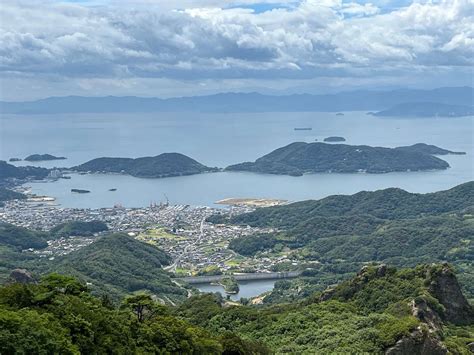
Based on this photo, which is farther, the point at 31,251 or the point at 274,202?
the point at 274,202

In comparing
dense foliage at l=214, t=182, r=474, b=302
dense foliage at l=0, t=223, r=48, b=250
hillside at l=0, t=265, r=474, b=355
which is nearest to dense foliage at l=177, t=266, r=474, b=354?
hillside at l=0, t=265, r=474, b=355

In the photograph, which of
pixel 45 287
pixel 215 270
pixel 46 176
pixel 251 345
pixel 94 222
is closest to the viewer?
pixel 45 287

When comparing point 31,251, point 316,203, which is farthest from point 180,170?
point 31,251

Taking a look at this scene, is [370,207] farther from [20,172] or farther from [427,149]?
[427,149]

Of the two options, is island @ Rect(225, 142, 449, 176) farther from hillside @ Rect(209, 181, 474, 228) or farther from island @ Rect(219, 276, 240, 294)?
island @ Rect(219, 276, 240, 294)

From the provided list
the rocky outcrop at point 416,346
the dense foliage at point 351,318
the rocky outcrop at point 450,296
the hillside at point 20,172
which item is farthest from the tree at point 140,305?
the hillside at point 20,172

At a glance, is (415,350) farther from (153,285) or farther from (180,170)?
(180,170)
